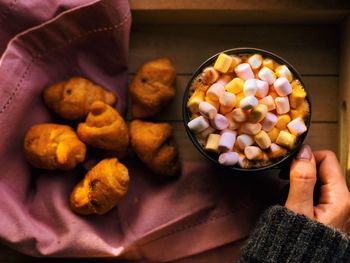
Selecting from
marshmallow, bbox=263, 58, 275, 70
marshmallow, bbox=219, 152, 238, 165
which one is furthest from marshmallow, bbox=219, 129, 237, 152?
marshmallow, bbox=263, 58, 275, 70

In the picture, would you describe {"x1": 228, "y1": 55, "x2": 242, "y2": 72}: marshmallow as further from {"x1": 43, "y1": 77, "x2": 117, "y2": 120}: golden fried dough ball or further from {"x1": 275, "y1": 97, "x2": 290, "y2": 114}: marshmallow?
{"x1": 43, "y1": 77, "x2": 117, "y2": 120}: golden fried dough ball

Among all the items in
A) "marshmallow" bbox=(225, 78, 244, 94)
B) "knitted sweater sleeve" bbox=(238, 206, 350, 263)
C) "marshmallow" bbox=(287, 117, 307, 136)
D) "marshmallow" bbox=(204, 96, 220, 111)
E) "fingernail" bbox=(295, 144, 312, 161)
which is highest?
"marshmallow" bbox=(225, 78, 244, 94)

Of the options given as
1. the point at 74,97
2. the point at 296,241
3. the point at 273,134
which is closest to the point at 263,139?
the point at 273,134

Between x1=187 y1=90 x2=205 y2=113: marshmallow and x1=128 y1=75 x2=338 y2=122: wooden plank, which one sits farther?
x1=128 y1=75 x2=338 y2=122: wooden plank

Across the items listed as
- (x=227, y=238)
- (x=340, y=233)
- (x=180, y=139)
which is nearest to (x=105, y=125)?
(x=180, y=139)

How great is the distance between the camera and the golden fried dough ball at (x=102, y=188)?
34.2 inches

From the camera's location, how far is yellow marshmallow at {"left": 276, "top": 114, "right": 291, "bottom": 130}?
33.3 inches

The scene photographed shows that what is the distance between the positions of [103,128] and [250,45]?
0.28 meters

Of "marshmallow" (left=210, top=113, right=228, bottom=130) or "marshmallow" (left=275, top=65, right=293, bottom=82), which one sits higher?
"marshmallow" (left=275, top=65, right=293, bottom=82)

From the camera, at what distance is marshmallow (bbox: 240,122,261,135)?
2.73 feet

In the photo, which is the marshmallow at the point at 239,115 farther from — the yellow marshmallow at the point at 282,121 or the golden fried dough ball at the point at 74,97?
the golden fried dough ball at the point at 74,97

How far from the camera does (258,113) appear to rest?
816 millimetres

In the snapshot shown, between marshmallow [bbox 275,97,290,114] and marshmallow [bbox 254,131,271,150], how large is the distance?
4 centimetres

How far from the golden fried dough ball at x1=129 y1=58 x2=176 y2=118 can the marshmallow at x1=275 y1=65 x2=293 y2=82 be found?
0.16 metres
